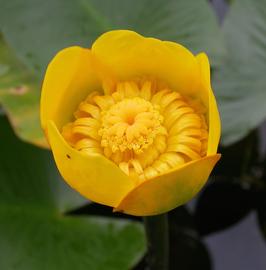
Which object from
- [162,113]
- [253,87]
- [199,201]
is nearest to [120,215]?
[199,201]

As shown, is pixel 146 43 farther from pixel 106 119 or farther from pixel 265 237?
pixel 265 237

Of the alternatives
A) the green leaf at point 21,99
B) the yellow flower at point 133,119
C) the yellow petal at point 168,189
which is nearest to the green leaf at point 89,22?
the green leaf at point 21,99

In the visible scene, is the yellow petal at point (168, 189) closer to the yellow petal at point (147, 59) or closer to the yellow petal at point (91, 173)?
the yellow petal at point (91, 173)

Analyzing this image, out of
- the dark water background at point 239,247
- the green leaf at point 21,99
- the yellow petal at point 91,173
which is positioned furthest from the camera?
the dark water background at point 239,247

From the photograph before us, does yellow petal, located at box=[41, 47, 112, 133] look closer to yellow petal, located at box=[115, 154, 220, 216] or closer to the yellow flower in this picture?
the yellow flower

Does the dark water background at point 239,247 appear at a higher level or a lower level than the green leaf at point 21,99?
lower

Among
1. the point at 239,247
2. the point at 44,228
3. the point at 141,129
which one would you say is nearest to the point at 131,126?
the point at 141,129

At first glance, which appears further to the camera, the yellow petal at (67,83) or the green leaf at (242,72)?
the green leaf at (242,72)

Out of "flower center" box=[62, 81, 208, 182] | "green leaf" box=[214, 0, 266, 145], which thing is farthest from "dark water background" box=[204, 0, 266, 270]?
"flower center" box=[62, 81, 208, 182]
